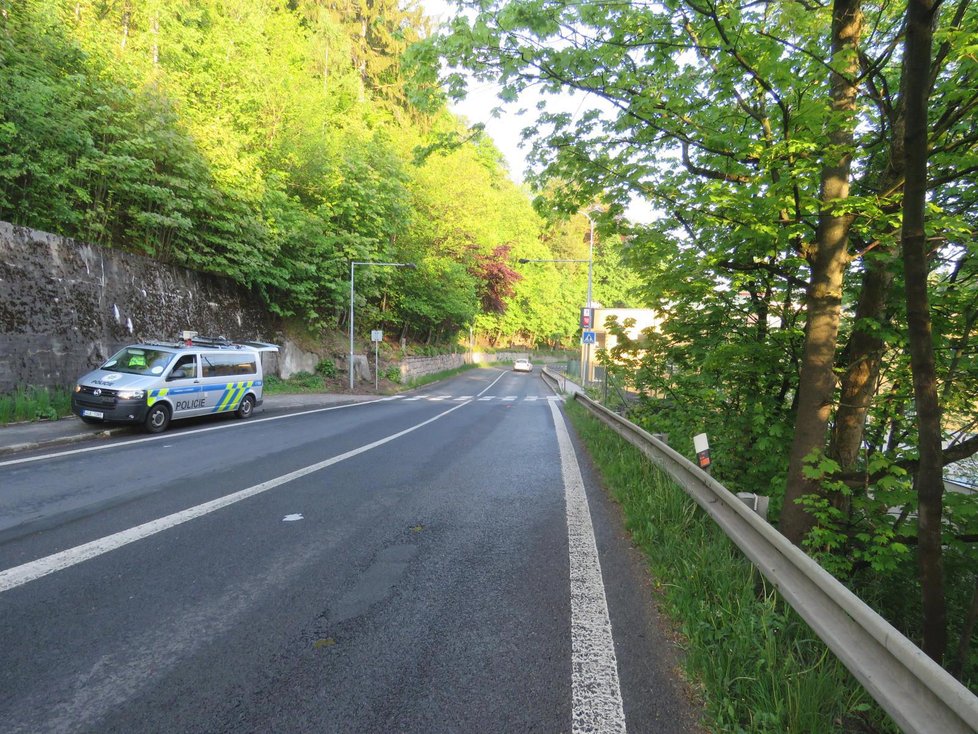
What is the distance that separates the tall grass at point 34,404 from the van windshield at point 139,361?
5.63ft

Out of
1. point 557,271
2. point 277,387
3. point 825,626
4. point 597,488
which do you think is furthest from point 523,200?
point 825,626

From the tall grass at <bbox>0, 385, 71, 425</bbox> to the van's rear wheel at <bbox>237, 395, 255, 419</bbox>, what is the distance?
3.62m

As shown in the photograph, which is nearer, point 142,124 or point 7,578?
point 7,578

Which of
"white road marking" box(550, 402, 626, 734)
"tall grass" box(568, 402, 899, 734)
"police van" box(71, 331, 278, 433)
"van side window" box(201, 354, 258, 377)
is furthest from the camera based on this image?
"van side window" box(201, 354, 258, 377)

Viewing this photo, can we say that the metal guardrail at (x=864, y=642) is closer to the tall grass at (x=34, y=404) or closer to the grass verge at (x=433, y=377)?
the tall grass at (x=34, y=404)

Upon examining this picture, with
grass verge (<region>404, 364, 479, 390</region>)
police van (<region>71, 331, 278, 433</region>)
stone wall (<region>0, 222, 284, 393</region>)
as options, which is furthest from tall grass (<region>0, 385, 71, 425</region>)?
grass verge (<region>404, 364, 479, 390</region>)

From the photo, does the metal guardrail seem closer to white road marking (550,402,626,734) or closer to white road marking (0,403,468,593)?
white road marking (550,402,626,734)

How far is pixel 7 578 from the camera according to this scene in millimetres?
3572

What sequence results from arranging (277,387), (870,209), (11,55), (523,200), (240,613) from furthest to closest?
(523,200), (277,387), (11,55), (870,209), (240,613)

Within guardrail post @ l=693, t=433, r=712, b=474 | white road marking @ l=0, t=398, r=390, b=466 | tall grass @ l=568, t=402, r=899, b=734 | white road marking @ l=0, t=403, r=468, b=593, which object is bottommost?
white road marking @ l=0, t=398, r=390, b=466

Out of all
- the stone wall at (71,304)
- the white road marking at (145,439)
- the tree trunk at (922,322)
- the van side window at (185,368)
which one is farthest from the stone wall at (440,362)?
the tree trunk at (922,322)

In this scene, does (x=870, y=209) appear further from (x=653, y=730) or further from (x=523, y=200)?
(x=523, y=200)

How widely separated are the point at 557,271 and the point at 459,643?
70.8 metres

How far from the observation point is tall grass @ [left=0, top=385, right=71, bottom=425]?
34.2 feet
